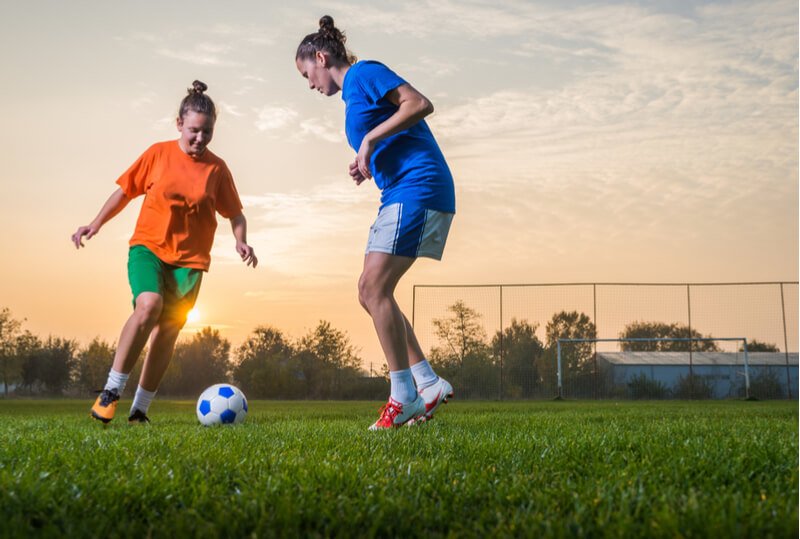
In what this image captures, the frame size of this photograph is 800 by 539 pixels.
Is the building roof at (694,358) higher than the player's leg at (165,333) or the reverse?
higher

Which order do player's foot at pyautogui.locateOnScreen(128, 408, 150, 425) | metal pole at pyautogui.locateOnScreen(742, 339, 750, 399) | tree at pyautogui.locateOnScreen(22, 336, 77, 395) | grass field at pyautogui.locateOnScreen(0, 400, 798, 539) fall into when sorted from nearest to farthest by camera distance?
grass field at pyautogui.locateOnScreen(0, 400, 798, 539) → player's foot at pyautogui.locateOnScreen(128, 408, 150, 425) → metal pole at pyautogui.locateOnScreen(742, 339, 750, 399) → tree at pyautogui.locateOnScreen(22, 336, 77, 395)

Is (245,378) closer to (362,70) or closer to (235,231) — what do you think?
(235,231)

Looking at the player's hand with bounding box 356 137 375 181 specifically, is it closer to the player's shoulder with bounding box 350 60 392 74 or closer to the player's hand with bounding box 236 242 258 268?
the player's shoulder with bounding box 350 60 392 74

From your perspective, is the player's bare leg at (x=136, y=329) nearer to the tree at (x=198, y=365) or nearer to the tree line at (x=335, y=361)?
the tree line at (x=335, y=361)

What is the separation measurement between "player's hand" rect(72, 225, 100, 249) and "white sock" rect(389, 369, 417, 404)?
2.86 metres

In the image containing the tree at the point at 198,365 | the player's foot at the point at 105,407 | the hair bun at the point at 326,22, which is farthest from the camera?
the tree at the point at 198,365

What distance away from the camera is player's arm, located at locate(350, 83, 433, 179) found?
4.20 metres

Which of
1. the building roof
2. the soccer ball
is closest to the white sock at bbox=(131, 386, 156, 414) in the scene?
the soccer ball

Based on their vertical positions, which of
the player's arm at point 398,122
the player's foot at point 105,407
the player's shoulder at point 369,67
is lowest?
the player's foot at point 105,407

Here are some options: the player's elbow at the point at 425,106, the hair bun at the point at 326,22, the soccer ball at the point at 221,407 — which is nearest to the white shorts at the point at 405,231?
the player's elbow at the point at 425,106

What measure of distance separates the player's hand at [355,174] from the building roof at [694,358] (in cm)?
1642

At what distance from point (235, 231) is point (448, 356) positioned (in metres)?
13.4

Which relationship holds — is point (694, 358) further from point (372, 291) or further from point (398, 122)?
point (398, 122)

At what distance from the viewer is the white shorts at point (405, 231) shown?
434 cm
